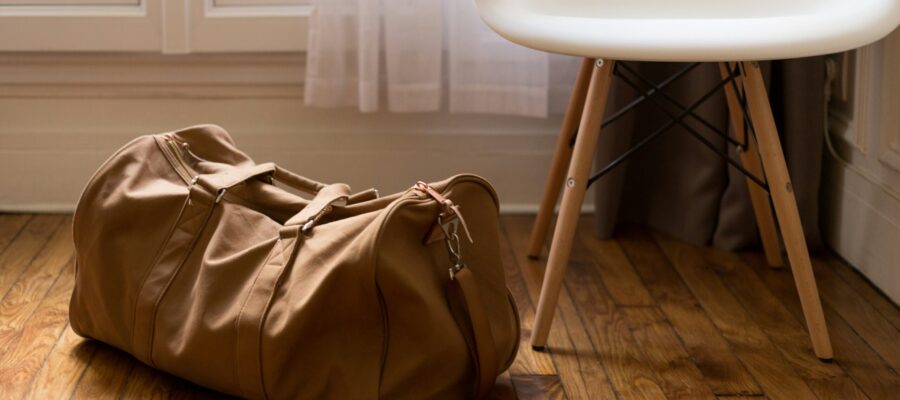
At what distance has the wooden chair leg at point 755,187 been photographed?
1.75m

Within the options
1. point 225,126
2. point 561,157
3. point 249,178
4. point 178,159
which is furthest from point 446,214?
point 225,126

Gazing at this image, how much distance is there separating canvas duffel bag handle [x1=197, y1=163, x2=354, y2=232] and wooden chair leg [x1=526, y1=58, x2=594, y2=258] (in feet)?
1.62

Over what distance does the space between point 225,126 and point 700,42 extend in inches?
40.6

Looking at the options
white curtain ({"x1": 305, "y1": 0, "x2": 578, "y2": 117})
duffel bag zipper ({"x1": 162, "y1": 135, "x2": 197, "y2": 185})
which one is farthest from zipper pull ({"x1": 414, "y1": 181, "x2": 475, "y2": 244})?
white curtain ({"x1": 305, "y1": 0, "x2": 578, "y2": 117})

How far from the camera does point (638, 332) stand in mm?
1576

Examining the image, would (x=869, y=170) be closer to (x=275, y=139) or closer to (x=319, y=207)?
(x=319, y=207)

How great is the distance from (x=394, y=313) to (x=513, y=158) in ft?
2.96

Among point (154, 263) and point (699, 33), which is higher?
point (699, 33)

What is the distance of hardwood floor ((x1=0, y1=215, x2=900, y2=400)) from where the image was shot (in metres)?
1.40

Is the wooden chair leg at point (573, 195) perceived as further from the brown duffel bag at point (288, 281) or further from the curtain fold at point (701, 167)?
the curtain fold at point (701, 167)

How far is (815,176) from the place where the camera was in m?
1.87

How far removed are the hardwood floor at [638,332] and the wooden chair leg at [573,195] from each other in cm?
6

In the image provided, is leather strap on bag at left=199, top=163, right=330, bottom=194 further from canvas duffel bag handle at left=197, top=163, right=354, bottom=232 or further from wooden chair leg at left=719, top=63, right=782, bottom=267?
wooden chair leg at left=719, top=63, right=782, bottom=267

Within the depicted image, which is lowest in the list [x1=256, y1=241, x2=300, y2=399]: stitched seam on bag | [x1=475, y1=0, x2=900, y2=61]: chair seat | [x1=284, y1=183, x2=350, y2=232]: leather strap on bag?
[x1=256, y1=241, x2=300, y2=399]: stitched seam on bag
